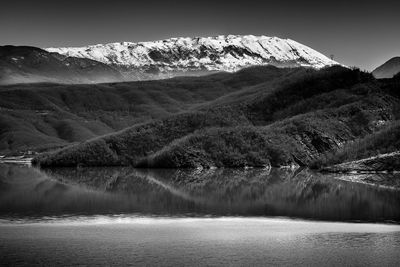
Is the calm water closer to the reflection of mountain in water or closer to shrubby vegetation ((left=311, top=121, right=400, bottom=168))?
the reflection of mountain in water

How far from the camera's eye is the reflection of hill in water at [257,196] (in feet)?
106

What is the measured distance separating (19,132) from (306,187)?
157809 mm

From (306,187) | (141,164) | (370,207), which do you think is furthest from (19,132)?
(370,207)

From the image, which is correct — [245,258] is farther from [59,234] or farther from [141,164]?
[141,164]

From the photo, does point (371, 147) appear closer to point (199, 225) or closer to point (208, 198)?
point (208, 198)

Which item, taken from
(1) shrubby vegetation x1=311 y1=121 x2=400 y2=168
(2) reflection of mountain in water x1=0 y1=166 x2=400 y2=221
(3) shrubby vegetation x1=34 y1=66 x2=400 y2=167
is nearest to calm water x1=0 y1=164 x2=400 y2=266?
(2) reflection of mountain in water x1=0 y1=166 x2=400 y2=221

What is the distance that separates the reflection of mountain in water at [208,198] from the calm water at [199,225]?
6 cm

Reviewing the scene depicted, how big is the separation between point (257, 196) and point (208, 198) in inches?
128

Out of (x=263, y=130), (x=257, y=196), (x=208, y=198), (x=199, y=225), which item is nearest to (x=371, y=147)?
(x=263, y=130)

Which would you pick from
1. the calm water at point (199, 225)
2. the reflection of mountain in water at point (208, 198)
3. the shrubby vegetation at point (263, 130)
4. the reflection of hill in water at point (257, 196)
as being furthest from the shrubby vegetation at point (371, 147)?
the calm water at point (199, 225)

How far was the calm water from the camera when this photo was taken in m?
21.3

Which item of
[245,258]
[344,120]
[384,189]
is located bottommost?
[245,258]

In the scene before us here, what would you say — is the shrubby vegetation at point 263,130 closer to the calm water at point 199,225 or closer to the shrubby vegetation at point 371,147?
the shrubby vegetation at point 371,147

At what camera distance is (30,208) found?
32531 mm
